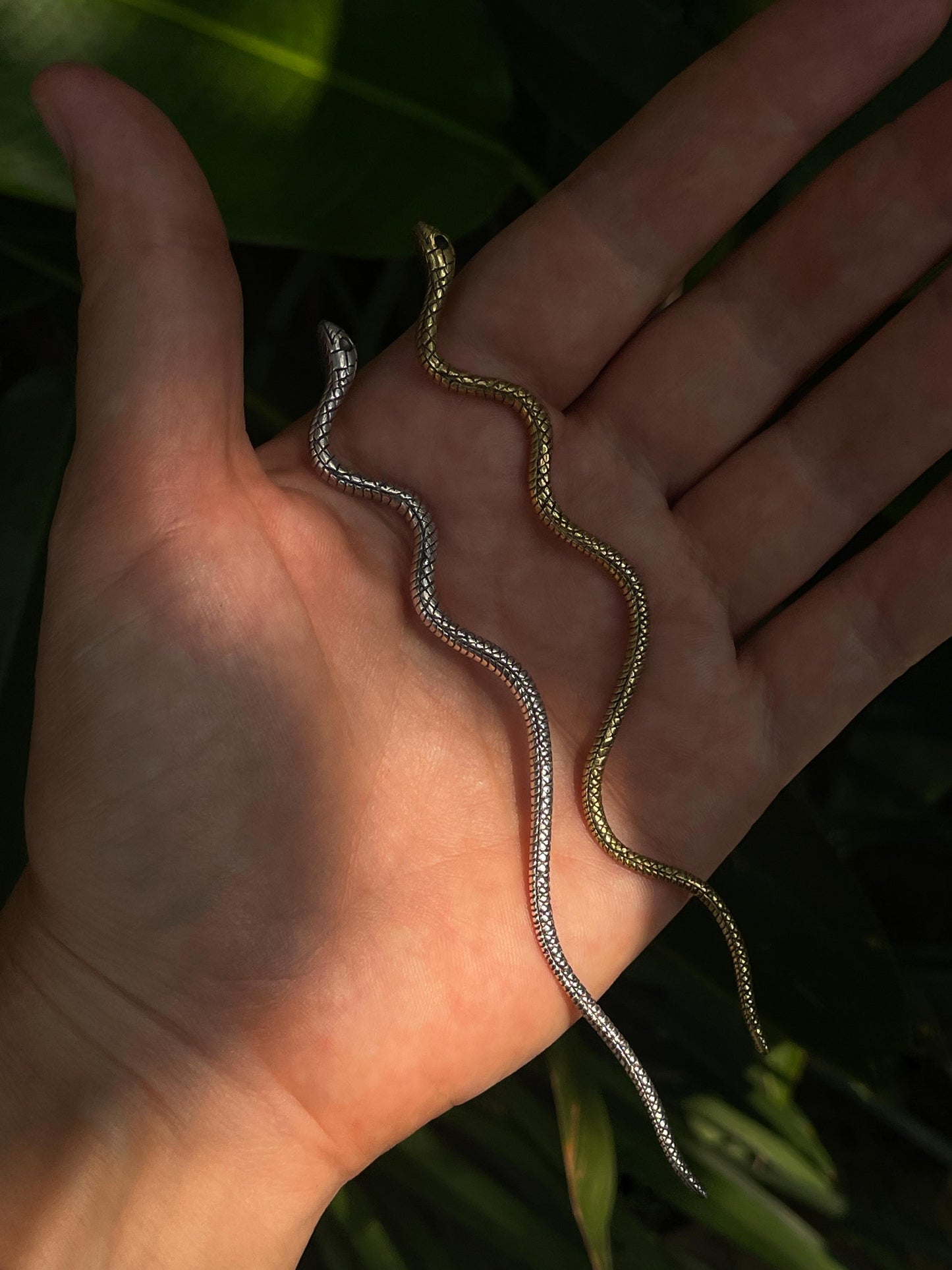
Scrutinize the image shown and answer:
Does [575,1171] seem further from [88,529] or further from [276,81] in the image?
→ [276,81]

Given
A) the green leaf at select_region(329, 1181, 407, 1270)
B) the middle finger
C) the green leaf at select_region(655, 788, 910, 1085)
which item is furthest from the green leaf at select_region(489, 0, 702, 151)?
the green leaf at select_region(329, 1181, 407, 1270)

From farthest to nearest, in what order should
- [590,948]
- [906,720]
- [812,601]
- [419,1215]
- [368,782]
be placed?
[906,720] < [419,1215] < [812,601] < [590,948] < [368,782]

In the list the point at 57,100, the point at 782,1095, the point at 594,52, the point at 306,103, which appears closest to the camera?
the point at 57,100

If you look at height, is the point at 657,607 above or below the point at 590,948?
above

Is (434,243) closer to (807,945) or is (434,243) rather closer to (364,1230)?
(807,945)

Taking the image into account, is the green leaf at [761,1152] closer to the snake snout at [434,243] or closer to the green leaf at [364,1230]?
the green leaf at [364,1230]

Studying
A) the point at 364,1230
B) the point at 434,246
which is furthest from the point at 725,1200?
the point at 434,246

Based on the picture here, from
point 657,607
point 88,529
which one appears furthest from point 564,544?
point 88,529

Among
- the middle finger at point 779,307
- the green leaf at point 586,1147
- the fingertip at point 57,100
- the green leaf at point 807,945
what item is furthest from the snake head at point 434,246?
the green leaf at point 586,1147
